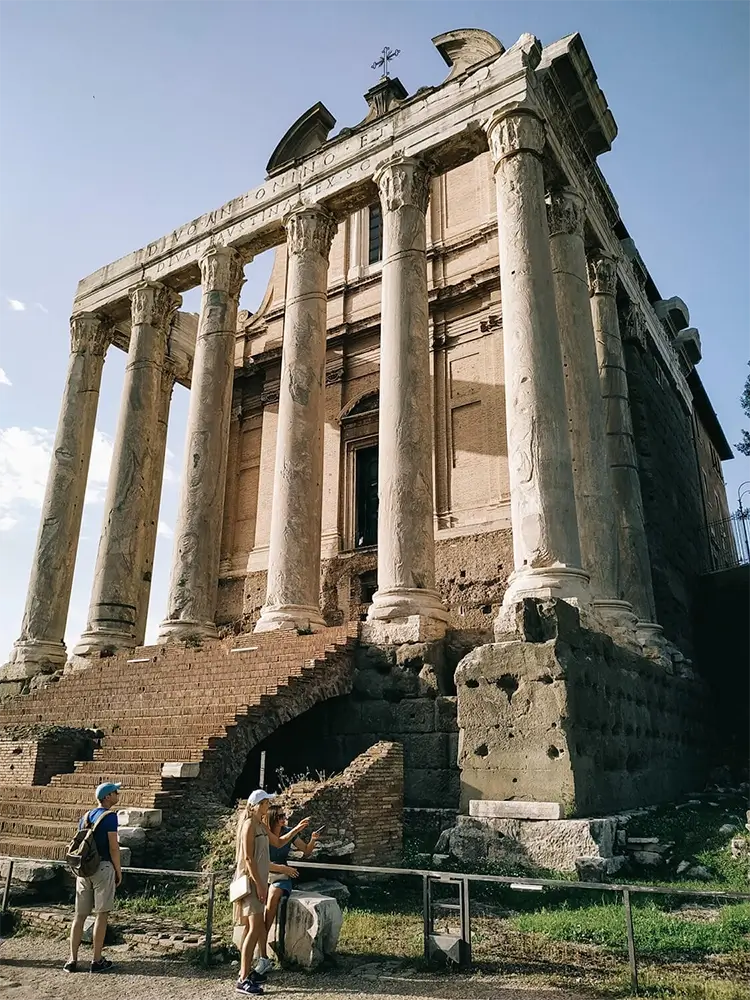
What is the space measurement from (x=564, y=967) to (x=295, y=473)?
35.1 feet

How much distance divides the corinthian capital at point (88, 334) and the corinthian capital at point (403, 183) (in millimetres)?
9520

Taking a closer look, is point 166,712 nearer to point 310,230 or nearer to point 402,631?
point 402,631

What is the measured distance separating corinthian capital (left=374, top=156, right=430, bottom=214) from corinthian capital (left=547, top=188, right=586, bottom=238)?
276 centimetres

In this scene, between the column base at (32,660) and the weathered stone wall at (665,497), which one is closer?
the column base at (32,660)

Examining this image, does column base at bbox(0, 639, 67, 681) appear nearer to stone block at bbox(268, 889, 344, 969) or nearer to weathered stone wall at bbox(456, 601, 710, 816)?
weathered stone wall at bbox(456, 601, 710, 816)

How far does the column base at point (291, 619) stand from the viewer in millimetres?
14125

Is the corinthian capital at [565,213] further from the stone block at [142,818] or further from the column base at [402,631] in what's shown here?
the stone block at [142,818]

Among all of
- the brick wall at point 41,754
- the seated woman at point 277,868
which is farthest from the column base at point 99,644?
the seated woman at point 277,868

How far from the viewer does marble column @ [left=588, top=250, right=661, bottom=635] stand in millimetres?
16469

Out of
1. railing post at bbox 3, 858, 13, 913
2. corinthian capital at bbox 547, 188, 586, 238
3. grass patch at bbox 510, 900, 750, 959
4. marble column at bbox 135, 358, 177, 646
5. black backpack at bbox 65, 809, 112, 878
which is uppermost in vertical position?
corinthian capital at bbox 547, 188, 586, 238

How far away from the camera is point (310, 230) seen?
17797mm

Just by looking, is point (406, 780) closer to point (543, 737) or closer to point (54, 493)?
point (543, 737)

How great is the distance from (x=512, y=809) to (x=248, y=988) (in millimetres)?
4645

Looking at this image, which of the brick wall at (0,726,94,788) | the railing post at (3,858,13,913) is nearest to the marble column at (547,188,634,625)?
the brick wall at (0,726,94,788)
